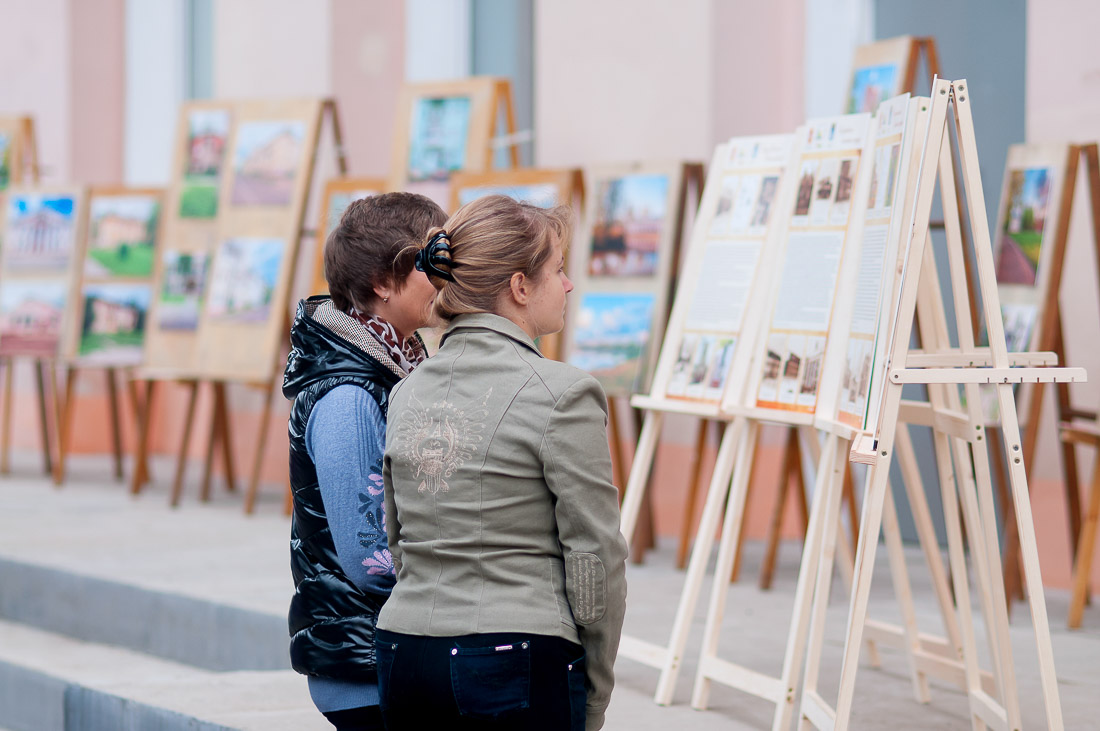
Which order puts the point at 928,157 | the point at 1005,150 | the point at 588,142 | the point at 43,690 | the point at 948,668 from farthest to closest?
1. the point at 588,142
2. the point at 1005,150
3. the point at 43,690
4. the point at 948,668
5. the point at 928,157

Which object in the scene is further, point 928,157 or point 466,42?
point 466,42

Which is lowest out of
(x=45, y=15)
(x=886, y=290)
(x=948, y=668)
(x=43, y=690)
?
(x=43, y=690)

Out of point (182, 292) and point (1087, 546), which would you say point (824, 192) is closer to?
point (1087, 546)

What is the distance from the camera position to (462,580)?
162 cm

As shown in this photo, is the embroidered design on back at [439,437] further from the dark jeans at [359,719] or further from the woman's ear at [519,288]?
the dark jeans at [359,719]

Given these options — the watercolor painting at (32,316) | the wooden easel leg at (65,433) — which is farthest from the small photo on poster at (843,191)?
the watercolor painting at (32,316)

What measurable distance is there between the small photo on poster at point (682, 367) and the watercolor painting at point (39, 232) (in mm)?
4305

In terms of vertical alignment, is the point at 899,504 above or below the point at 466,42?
below

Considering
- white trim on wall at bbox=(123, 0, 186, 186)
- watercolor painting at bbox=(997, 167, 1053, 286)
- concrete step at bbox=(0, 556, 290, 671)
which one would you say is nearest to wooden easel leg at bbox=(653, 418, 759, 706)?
concrete step at bbox=(0, 556, 290, 671)

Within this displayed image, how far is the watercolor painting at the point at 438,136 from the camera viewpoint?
18.2 feet

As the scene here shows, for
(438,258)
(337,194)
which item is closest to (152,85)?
(337,194)

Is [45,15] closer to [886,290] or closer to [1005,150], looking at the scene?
[1005,150]

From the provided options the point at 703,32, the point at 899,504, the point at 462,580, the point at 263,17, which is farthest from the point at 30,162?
the point at 462,580

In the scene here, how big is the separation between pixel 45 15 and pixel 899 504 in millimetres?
5927
